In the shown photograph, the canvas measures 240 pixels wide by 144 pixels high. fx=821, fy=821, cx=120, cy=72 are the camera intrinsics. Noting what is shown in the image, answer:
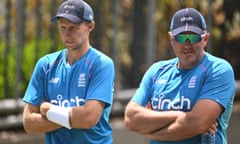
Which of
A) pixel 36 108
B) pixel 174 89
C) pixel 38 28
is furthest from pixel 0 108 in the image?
pixel 174 89

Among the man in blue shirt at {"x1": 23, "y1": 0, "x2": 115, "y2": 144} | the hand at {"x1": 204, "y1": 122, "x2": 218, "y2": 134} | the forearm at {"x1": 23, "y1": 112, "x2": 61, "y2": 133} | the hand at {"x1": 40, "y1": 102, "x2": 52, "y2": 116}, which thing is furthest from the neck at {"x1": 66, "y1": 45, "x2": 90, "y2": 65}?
the hand at {"x1": 204, "y1": 122, "x2": 218, "y2": 134}

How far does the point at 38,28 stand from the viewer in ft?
30.9

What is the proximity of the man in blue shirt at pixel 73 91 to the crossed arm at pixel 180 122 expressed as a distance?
37cm

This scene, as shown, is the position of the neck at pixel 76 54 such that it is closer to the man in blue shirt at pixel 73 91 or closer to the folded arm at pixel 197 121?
the man in blue shirt at pixel 73 91

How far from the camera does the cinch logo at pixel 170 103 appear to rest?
5.71 metres

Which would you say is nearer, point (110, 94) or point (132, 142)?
point (110, 94)

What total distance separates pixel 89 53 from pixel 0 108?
3.30 m

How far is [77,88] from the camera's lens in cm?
604

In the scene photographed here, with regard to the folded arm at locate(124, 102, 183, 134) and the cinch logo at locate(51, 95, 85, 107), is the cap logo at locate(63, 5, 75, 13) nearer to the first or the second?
the cinch logo at locate(51, 95, 85, 107)

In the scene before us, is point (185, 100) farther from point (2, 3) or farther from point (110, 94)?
point (2, 3)

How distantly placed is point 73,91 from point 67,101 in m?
0.09

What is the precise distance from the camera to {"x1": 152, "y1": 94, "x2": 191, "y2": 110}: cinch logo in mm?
5707

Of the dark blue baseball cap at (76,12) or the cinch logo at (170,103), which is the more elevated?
the dark blue baseball cap at (76,12)

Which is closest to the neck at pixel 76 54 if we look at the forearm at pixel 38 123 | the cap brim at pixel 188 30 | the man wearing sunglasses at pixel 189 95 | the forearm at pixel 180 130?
the forearm at pixel 38 123
